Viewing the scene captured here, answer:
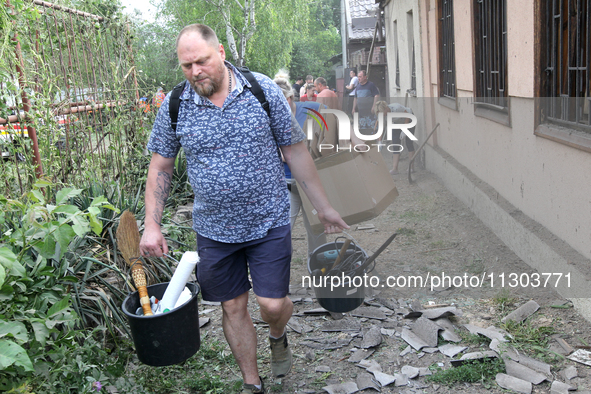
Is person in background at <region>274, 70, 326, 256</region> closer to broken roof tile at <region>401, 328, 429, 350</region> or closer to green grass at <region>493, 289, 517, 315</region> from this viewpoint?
broken roof tile at <region>401, 328, 429, 350</region>

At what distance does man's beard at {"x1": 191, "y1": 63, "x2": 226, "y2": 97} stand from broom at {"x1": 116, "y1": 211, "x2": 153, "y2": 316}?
0.77 meters

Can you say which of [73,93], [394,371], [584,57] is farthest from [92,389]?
[584,57]

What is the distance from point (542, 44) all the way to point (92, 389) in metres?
4.22

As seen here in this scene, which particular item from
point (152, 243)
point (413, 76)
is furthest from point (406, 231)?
point (413, 76)

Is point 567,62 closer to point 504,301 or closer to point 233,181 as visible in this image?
point 504,301

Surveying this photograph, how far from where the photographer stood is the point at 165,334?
9.01 feet

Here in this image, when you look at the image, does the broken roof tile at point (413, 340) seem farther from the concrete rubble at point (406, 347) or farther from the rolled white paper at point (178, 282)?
the rolled white paper at point (178, 282)

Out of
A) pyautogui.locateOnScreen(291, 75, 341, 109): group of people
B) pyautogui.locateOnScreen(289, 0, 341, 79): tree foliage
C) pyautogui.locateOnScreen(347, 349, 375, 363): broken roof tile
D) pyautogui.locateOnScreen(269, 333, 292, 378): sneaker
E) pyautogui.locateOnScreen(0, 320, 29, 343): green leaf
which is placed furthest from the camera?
pyautogui.locateOnScreen(289, 0, 341, 79): tree foliage

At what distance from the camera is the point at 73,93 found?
197 inches

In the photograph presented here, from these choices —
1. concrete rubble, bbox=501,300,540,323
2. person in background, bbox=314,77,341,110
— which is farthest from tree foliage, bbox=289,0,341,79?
concrete rubble, bbox=501,300,540,323

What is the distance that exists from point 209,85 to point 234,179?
0.49 meters

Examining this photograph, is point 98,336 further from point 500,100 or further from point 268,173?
point 500,100

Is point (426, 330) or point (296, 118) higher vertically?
point (296, 118)

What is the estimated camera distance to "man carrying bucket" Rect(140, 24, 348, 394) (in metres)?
2.82
